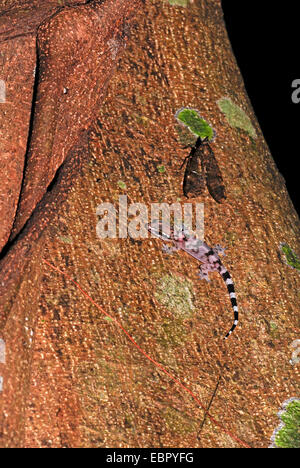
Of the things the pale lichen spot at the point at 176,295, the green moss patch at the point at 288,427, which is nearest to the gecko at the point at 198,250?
the pale lichen spot at the point at 176,295

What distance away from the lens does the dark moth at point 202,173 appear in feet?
20.4

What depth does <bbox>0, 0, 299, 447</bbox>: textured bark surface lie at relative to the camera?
5.04 meters

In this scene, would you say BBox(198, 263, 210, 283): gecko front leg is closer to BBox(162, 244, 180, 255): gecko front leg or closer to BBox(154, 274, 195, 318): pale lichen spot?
BBox(154, 274, 195, 318): pale lichen spot

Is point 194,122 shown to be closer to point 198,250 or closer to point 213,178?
point 213,178

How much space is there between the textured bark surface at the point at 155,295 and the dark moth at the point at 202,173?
83 mm

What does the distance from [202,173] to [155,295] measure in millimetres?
1388

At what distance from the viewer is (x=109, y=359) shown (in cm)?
529

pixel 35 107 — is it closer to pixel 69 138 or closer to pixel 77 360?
pixel 69 138

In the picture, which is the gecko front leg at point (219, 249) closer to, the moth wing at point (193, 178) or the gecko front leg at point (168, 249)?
the gecko front leg at point (168, 249)

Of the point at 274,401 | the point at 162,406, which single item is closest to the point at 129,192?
the point at 162,406

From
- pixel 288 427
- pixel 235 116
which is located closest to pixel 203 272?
pixel 288 427

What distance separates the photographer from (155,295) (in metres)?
5.73

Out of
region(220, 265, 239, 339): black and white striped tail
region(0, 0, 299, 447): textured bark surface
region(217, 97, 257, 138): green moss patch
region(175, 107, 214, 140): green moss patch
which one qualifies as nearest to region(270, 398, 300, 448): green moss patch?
region(0, 0, 299, 447): textured bark surface

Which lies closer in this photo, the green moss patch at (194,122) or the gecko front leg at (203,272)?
the gecko front leg at (203,272)
